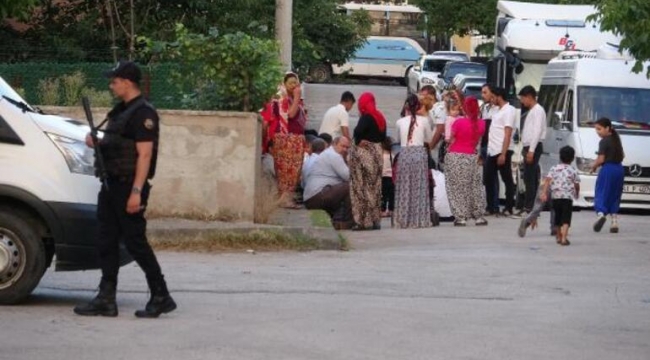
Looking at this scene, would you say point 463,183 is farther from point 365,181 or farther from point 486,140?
point 486,140

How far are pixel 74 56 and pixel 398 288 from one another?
444 inches

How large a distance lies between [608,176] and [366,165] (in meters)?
3.17

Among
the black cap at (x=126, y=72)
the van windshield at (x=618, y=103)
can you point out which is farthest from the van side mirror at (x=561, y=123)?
the black cap at (x=126, y=72)

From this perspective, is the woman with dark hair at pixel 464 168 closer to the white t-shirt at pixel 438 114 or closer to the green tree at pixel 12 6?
the white t-shirt at pixel 438 114

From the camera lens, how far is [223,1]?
2448cm

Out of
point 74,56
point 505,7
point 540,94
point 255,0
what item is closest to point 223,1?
point 255,0

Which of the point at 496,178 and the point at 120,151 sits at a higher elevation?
the point at 120,151

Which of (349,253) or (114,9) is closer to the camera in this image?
(349,253)

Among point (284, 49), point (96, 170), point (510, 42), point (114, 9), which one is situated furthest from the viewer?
point (510, 42)

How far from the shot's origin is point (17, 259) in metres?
10.1

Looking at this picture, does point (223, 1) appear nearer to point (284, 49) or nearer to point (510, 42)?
point (284, 49)

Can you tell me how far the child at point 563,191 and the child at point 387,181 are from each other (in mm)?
2728

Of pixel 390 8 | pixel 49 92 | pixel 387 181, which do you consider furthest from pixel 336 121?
pixel 390 8

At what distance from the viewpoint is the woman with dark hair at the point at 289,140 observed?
18672 mm
